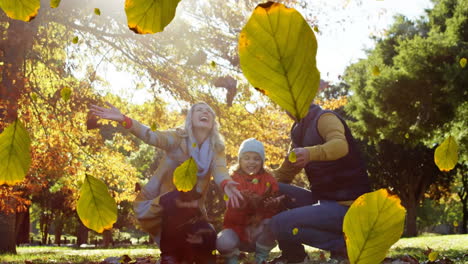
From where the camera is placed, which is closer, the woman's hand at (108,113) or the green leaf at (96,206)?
Answer: the green leaf at (96,206)

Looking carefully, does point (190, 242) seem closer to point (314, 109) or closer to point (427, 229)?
point (314, 109)

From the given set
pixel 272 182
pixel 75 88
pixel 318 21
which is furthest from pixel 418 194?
pixel 272 182

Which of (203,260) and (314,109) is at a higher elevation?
(314,109)

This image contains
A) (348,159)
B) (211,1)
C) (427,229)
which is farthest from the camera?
(427,229)

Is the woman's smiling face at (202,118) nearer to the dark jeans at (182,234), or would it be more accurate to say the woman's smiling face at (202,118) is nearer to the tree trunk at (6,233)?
the dark jeans at (182,234)

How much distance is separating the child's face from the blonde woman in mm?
209

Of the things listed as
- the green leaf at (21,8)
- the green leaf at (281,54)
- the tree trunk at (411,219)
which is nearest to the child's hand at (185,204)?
the green leaf at (21,8)

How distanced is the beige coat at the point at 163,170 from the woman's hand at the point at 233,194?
24 cm

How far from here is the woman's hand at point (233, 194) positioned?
3924 mm

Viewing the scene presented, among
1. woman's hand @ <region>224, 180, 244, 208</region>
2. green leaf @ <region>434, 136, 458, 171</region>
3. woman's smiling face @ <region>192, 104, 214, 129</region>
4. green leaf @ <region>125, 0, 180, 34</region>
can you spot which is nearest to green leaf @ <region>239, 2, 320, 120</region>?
green leaf @ <region>125, 0, 180, 34</region>

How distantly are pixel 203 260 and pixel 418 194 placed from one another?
76.7ft

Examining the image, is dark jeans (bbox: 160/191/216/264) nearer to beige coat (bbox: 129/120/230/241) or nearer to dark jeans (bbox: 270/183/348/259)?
beige coat (bbox: 129/120/230/241)

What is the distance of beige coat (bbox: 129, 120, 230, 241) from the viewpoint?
4273 mm

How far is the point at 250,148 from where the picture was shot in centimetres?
450
